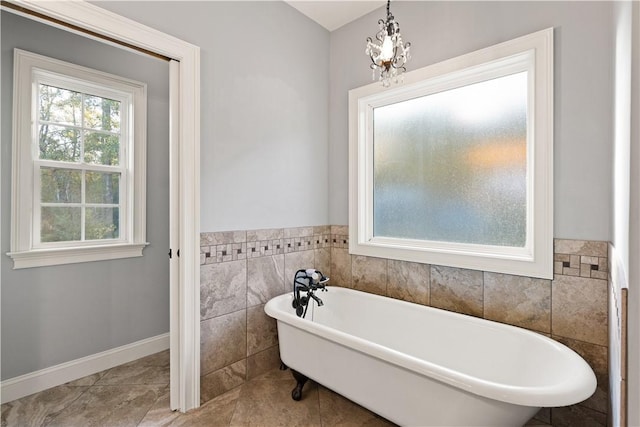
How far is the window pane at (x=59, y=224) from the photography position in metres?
2.21

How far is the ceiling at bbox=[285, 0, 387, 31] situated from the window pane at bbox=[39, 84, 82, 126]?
178 centimetres

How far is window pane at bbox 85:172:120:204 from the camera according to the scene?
2442 mm

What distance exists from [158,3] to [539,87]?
2174 mm

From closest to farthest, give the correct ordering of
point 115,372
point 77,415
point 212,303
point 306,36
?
point 77,415 < point 212,303 < point 115,372 < point 306,36

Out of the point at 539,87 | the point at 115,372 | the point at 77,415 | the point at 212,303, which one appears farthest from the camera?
the point at 115,372

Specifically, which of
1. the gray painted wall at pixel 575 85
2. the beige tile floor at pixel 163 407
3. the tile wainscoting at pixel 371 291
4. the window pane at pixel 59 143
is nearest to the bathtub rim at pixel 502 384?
the tile wainscoting at pixel 371 291

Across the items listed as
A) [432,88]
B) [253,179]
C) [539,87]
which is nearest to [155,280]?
[253,179]


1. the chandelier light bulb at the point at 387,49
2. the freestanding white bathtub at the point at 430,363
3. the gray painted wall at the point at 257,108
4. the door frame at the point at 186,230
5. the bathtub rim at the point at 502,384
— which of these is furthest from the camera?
the gray painted wall at the point at 257,108

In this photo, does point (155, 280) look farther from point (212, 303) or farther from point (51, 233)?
point (212, 303)

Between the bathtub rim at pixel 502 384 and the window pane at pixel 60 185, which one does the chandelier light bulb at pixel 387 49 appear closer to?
the bathtub rim at pixel 502 384

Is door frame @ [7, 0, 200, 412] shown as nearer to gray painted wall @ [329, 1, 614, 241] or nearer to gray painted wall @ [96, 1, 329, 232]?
gray painted wall @ [96, 1, 329, 232]

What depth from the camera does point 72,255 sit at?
2.28 m

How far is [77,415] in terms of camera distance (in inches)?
73.8

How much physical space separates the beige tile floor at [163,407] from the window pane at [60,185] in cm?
131
